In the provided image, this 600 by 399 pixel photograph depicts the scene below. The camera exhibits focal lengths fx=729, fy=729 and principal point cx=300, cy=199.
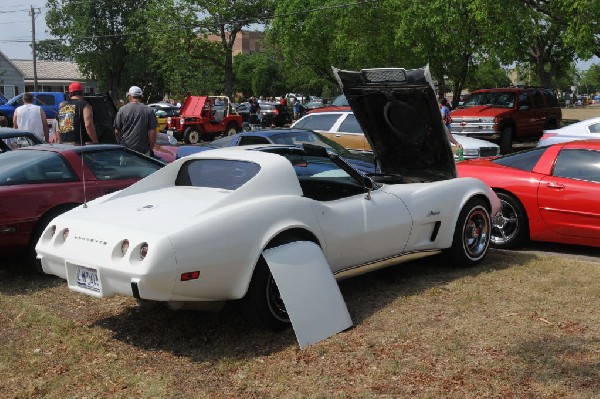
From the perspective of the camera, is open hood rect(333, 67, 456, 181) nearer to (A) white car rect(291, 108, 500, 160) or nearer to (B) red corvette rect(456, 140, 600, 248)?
(B) red corvette rect(456, 140, 600, 248)

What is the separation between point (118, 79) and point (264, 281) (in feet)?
210

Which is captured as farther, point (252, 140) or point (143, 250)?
point (252, 140)

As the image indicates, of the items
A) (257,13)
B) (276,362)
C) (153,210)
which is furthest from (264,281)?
(257,13)

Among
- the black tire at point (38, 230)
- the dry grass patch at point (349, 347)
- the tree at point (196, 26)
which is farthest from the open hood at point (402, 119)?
the tree at point (196, 26)

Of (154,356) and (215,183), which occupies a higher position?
(215,183)

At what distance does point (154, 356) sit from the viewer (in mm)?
4988

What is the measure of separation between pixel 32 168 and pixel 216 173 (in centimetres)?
242

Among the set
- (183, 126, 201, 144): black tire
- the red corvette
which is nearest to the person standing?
the red corvette

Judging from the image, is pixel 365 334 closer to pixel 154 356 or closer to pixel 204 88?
pixel 154 356

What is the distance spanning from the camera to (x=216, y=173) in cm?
591

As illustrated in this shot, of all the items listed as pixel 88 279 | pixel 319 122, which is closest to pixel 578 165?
pixel 88 279

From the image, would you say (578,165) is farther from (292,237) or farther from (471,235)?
(292,237)

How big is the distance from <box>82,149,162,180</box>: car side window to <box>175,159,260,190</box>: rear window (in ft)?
6.51

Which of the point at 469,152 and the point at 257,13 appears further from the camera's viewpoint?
the point at 257,13
